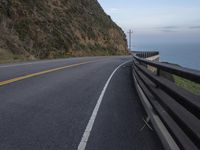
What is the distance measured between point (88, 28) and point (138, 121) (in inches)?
2423

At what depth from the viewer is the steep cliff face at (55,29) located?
143 ft

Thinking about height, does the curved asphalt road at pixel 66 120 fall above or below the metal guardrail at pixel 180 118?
below

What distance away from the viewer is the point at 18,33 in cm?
4409

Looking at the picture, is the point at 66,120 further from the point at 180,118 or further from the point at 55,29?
the point at 55,29

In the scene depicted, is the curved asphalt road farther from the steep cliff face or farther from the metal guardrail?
the steep cliff face

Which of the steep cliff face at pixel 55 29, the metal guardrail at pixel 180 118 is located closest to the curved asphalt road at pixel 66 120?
the metal guardrail at pixel 180 118

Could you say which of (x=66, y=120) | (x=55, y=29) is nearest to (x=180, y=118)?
(x=66, y=120)

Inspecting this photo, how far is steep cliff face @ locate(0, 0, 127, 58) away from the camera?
43.5m

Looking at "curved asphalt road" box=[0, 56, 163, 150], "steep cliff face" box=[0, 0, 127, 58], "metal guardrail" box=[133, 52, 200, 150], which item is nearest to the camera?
"metal guardrail" box=[133, 52, 200, 150]

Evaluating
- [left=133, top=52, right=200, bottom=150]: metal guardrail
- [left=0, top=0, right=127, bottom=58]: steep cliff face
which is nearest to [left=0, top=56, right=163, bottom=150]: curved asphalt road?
[left=133, top=52, right=200, bottom=150]: metal guardrail

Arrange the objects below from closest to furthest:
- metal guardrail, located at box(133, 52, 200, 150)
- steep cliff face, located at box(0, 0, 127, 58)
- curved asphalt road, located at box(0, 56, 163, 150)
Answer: metal guardrail, located at box(133, 52, 200, 150) → curved asphalt road, located at box(0, 56, 163, 150) → steep cliff face, located at box(0, 0, 127, 58)

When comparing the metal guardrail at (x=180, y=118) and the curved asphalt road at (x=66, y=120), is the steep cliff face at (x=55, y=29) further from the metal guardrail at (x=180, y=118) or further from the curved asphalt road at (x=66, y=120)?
the metal guardrail at (x=180, y=118)

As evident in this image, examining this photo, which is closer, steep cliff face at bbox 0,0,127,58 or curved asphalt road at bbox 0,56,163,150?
curved asphalt road at bbox 0,56,163,150

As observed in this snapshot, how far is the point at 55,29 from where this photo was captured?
54.2m
